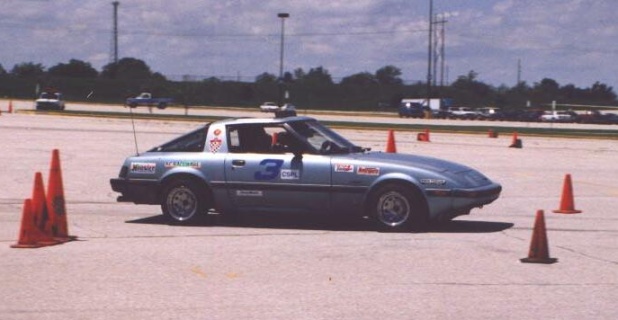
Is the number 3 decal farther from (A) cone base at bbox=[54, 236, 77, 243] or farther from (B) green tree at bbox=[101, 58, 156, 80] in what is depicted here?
(B) green tree at bbox=[101, 58, 156, 80]

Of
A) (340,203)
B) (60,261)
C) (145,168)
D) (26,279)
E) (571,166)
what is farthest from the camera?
(571,166)

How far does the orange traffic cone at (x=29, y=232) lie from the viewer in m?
10.5

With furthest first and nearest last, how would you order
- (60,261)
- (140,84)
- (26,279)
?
(140,84) → (60,261) → (26,279)

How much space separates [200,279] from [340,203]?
3535mm

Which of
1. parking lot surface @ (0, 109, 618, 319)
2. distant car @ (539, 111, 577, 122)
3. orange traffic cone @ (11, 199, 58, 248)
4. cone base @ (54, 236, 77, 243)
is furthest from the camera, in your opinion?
distant car @ (539, 111, 577, 122)

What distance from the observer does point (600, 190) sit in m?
17.4

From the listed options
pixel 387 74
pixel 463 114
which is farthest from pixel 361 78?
pixel 463 114

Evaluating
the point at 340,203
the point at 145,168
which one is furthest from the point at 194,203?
the point at 340,203

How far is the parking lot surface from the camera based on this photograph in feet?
24.7

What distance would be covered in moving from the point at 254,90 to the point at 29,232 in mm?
109240

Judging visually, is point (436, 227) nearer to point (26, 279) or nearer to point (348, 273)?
point (348, 273)

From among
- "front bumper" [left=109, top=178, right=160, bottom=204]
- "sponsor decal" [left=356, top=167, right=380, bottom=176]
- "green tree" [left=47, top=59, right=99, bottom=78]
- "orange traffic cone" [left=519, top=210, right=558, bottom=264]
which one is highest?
"green tree" [left=47, top=59, right=99, bottom=78]

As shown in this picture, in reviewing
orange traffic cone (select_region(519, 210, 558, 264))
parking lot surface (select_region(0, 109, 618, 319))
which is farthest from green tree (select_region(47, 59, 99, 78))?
orange traffic cone (select_region(519, 210, 558, 264))

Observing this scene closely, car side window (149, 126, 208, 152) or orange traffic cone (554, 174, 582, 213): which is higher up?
car side window (149, 126, 208, 152)
